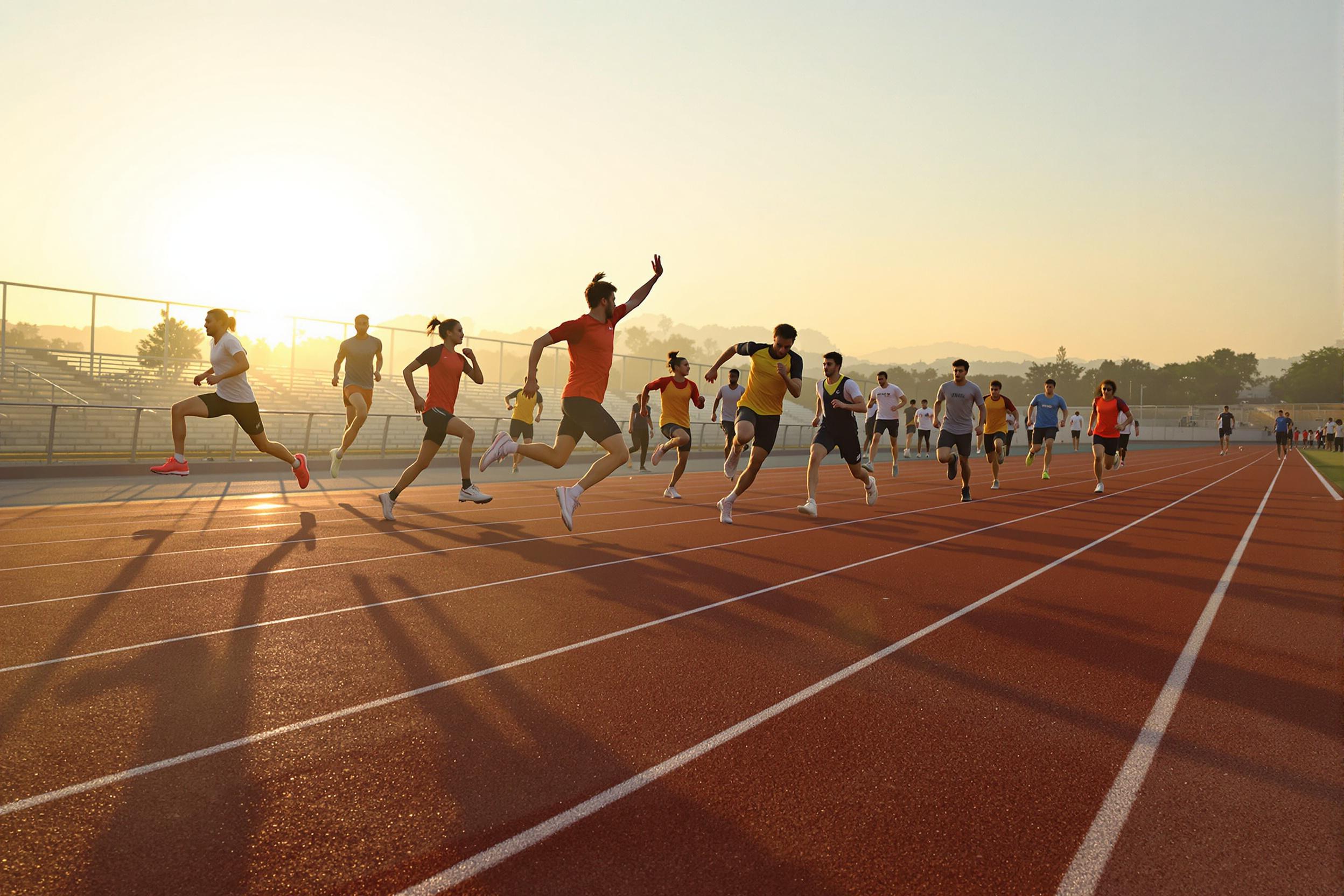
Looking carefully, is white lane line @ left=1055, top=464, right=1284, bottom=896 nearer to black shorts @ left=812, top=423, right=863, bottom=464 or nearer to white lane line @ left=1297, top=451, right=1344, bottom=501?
black shorts @ left=812, top=423, right=863, bottom=464

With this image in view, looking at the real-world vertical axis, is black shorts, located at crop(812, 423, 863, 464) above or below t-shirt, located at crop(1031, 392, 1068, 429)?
below

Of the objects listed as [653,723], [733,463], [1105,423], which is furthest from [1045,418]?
[653,723]

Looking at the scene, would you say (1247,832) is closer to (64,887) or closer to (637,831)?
(637,831)

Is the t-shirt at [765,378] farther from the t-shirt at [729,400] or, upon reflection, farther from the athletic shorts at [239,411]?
the athletic shorts at [239,411]

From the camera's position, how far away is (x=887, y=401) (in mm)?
17719

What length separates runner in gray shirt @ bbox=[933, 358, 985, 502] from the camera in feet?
41.3

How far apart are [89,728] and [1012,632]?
4.55 metres

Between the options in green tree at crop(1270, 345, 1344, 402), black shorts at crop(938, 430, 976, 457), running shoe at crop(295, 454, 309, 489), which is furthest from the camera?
green tree at crop(1270, 345, 1344, 402)

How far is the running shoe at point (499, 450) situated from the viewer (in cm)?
815

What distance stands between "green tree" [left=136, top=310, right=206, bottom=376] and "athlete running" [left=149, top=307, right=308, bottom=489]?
16.0 metres

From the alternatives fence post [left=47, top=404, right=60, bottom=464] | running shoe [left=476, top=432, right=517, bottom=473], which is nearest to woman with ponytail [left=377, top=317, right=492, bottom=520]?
running shoe [left=476, top=432, right=517, bottom=473]

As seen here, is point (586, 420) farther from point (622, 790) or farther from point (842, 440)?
point (622, 790)

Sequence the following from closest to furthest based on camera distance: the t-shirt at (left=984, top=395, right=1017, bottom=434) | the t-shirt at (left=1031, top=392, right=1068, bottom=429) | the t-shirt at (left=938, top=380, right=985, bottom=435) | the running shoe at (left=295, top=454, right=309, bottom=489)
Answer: the running shoe at (left=295, top=454, right=309, bottom=489) < the t-shirt at (left=938, top=380, right=985, bottom=435) < the t-shirt at (left=984, top=395, right=1017, bottom=434) < the t-shirt at (left=1031, top=392, right=1068, bottom=429)

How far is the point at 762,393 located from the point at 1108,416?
8.50 m
